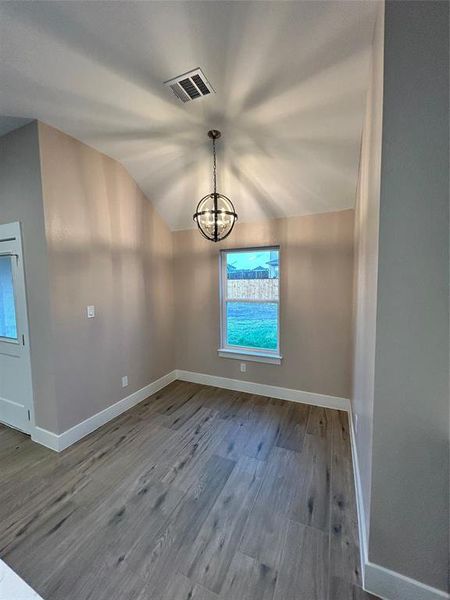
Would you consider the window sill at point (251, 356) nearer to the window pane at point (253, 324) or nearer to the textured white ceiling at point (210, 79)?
the window pane at point (253, 324)

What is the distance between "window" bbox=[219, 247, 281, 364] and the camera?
3.23m

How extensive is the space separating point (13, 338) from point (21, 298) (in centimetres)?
47

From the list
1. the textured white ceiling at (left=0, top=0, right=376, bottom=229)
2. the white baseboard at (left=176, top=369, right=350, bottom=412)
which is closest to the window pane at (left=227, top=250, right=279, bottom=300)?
the textured white ceiling at (left=0, top=0, right=376, bottom=229)

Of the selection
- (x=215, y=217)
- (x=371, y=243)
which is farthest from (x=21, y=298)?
(x=371, y=243)

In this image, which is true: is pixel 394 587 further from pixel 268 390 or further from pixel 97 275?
pixel 97 275

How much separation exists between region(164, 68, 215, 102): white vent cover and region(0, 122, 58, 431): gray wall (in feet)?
4.30

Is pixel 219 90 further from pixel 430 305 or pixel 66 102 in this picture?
pixel 430 305

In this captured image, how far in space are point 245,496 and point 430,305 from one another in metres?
1.72

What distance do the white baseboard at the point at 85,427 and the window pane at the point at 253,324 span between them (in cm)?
140

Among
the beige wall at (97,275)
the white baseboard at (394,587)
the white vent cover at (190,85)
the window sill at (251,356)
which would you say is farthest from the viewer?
the window sill at (251,356)

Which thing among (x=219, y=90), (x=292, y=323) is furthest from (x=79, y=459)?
(x=219, y=90)

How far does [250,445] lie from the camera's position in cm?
229

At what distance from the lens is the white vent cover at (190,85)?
4.99ft

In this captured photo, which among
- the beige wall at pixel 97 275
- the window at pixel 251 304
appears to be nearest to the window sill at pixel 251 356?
the window at pixel 251 304
